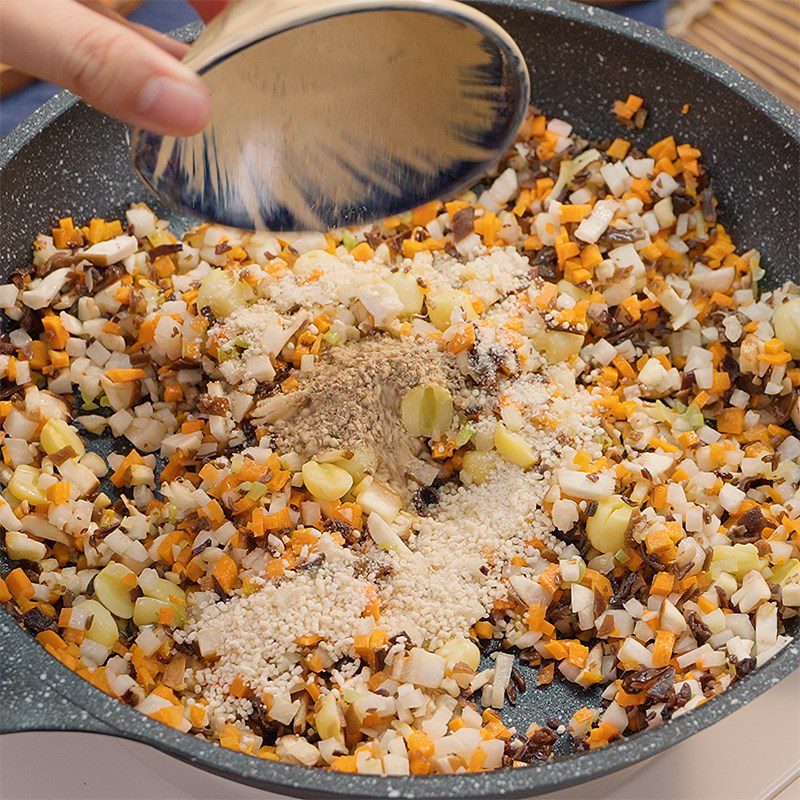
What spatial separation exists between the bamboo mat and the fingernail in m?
1.51

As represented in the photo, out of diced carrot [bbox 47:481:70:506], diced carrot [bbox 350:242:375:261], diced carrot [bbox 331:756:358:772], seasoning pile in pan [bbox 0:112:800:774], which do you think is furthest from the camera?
diced carrot [bbox 350:242:375:261]

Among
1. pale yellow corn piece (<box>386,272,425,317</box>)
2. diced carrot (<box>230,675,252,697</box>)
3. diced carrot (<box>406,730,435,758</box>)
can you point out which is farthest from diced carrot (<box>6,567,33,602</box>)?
pale yellow corn piece (<box>386,272,425,317</box>)

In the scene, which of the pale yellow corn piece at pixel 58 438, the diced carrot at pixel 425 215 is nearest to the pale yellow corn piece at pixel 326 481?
the pale yellow corn piece at pixel 58 438

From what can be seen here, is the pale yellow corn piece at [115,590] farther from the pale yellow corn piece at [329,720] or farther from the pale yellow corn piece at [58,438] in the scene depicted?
the pale yellow corn piece at [329,720]

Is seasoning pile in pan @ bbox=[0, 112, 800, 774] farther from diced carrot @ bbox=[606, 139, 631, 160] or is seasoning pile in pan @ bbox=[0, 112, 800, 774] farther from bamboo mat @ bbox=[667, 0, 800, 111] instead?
bamboo mat @ bbox=[667, 0, 800, 111]

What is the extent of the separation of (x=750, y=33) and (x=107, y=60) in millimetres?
1682

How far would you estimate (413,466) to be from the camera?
135 centimetres

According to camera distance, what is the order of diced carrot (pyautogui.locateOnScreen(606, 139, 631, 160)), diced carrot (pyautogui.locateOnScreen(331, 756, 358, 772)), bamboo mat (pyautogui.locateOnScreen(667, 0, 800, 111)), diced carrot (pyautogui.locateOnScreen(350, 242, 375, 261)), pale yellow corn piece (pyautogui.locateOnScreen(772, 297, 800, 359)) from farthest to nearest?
bamboo mat (pyautogui.locateOnScreen(667, 0, 800, 111)) → diced carrot (pyautogui.locateOnScreen(606, 139, 631, 160)) → diced carrot (pyautogui.locateOnScreen(350, 242, 375, 261)) → pale yellow corn piece (pyautogui.locateOnScreen(772, 297, 800, 359)) → diced carrot (pyautogui.locateOnScreen(331, 756, 358, 772))

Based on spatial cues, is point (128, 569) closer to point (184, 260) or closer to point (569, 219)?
point (184, 260)

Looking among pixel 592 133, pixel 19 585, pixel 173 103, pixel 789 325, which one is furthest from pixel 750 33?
pixel 19 585

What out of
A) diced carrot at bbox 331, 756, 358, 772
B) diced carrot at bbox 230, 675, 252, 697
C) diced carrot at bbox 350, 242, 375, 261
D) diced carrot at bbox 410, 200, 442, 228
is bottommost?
diced carrot at bbox 230, 675, 252, 697

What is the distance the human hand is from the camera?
0.86 meters

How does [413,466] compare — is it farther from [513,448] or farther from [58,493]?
[58,493]

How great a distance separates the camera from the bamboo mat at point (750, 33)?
2.08m
